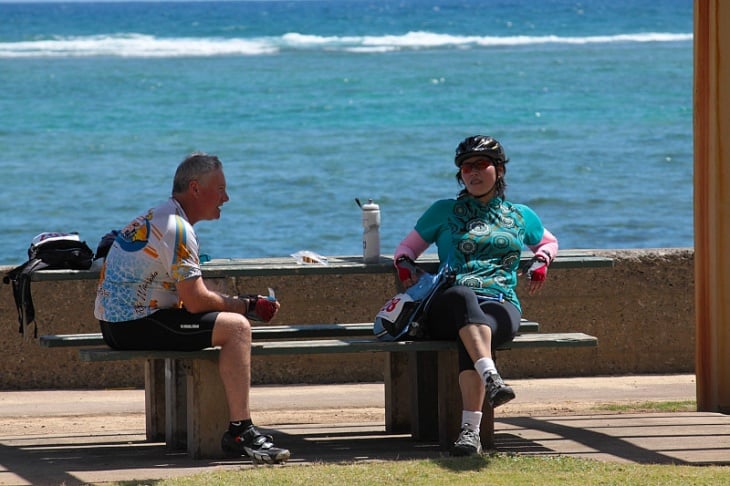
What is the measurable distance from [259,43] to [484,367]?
203ft

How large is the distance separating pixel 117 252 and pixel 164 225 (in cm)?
23

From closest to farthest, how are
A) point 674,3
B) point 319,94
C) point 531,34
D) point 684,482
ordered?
point 684,482
point 319,94
point 531,34
point 674,3

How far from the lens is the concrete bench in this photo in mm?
5758

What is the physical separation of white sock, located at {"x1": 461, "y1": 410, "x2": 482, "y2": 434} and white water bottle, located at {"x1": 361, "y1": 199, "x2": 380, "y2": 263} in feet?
3.53

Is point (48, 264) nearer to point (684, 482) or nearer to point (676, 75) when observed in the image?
point (684, 482)

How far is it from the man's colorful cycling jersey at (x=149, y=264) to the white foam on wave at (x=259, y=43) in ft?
171

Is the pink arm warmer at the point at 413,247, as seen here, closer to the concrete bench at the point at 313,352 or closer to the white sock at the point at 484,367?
the concrete bench at the point at 313,352

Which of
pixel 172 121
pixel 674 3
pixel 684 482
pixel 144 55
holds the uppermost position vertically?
pixel 674 3

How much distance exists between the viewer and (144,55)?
2271 inches

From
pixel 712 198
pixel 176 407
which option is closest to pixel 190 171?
pixel 176 407

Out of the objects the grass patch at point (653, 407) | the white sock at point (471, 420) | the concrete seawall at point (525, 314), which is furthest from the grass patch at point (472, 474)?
the concrete seawall at point (525, 314)

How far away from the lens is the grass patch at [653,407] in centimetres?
702

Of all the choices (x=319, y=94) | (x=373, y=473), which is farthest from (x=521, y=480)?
(x=319, y=94)

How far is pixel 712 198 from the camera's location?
22.1 ft
